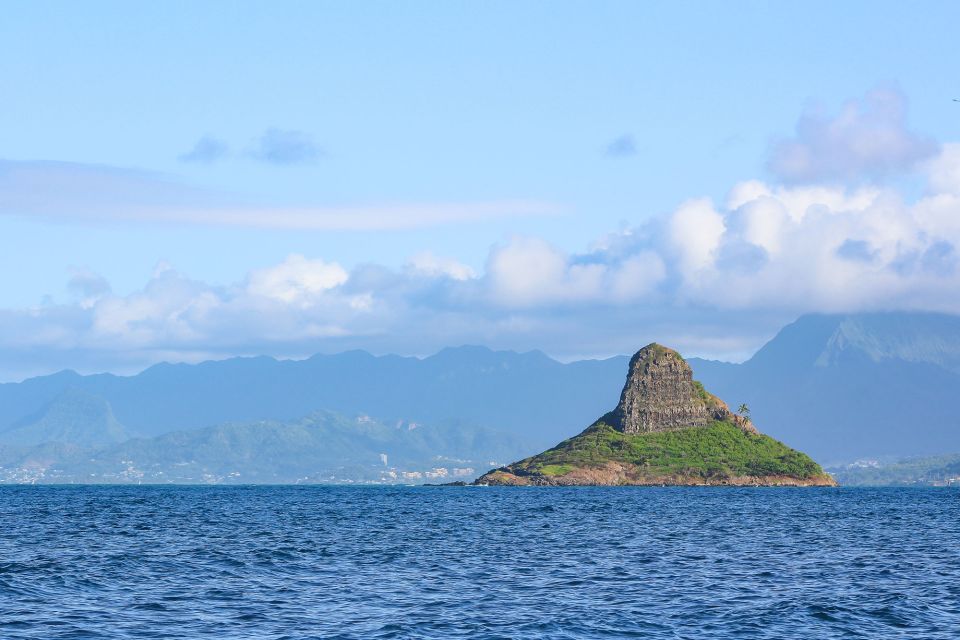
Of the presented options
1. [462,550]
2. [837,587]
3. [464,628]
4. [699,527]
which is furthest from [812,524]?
[464,628]

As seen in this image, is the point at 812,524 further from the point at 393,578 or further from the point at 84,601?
the point at 84,601

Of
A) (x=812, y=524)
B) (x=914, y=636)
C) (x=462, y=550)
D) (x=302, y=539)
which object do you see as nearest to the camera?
(x=914, y=636)

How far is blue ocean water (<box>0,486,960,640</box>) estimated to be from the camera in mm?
72125

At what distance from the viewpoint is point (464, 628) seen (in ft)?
233

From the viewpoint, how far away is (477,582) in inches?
3625

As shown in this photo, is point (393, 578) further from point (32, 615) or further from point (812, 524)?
point (812, 524)

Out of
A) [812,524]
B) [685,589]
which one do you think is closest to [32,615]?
[685,589]

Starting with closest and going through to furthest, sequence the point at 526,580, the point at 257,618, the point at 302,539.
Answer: the point at 257,618, the point at 526,580, the point at 302,539

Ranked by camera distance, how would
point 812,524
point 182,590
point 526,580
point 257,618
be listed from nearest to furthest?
point 257,618 → point 182,590 → point 526,580 → point 812,524

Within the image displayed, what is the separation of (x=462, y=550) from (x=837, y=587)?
4052 centimetres

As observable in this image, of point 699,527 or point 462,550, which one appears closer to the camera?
point 462,550

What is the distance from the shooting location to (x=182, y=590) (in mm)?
86812

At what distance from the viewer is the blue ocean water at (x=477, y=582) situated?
7212cm

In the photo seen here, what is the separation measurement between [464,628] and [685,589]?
22.8 meters
